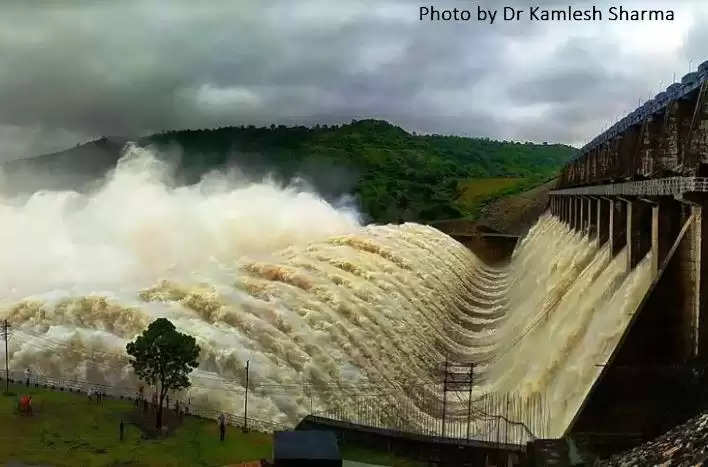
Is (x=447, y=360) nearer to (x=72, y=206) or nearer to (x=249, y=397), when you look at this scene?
(x=249, y=397)

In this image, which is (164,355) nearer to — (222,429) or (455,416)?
(222,429)

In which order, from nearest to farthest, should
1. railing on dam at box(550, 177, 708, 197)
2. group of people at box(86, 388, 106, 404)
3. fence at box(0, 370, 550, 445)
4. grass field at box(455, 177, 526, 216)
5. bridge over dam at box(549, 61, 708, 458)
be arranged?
bridge over dam at box(549, 61, 708, 458), railing on dam at box(550, 177, 708, 197), fence at box(0, 370, 550, 445), group of people at box(86, 388, 106, 404), grass field at box(455, 177, 526, 216)

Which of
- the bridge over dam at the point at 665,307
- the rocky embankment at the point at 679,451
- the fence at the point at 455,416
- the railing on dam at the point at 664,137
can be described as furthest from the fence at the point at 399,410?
the railing on dam at the point at 664,137

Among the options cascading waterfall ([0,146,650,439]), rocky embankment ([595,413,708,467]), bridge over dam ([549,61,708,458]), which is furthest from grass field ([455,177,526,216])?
rocky embankment ([595,413,708,467])

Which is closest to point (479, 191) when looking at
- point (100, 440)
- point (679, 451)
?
point (100, 440)

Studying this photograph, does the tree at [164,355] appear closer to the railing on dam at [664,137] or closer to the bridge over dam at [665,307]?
the bridge over dam at [665,307]

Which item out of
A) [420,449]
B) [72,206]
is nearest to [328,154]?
[72,206]

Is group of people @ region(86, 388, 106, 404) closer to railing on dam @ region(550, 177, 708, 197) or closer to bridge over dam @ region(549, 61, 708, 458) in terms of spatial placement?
bridge over dam @ region(549, 61, 708, 458)

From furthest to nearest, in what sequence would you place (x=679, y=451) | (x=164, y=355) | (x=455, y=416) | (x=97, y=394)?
(x=455, y=416)
(x=97, y=394)
(x=164, y=355)
(x=679, y=451)
